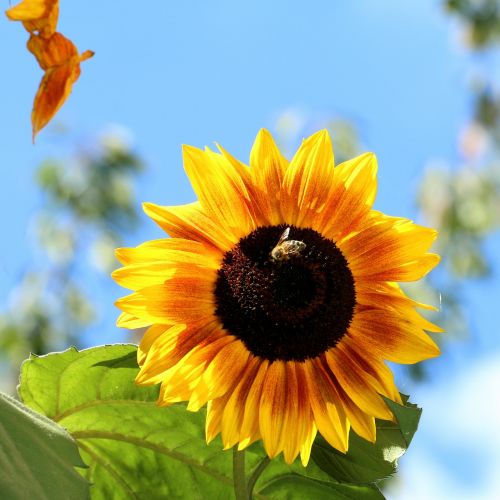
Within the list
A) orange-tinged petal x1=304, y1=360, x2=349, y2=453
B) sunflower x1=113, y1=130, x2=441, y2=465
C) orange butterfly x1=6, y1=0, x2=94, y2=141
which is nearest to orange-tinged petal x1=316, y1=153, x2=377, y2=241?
sunflower x1=113, y1=130, x2=441, y2=465

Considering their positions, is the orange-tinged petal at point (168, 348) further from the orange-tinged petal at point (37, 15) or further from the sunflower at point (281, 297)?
the orange-tinged petal at point (37, 15)

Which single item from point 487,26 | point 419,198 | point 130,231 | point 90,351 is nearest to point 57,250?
point 130,231

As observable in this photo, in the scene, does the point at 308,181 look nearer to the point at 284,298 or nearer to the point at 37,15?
the point at 284,298

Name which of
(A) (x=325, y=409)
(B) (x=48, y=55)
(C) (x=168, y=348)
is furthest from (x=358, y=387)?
(B) (x=48, y=55)

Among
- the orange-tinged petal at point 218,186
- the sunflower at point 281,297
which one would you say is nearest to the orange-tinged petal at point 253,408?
the sunflower at point 281,297

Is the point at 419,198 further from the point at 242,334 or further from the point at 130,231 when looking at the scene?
the point at 242,334

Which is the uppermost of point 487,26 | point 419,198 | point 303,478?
point 487,26

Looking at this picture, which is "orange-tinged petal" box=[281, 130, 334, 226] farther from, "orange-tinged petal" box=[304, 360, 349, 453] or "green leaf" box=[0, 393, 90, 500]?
"green leaf" box=[0, 393, 90, 500]
